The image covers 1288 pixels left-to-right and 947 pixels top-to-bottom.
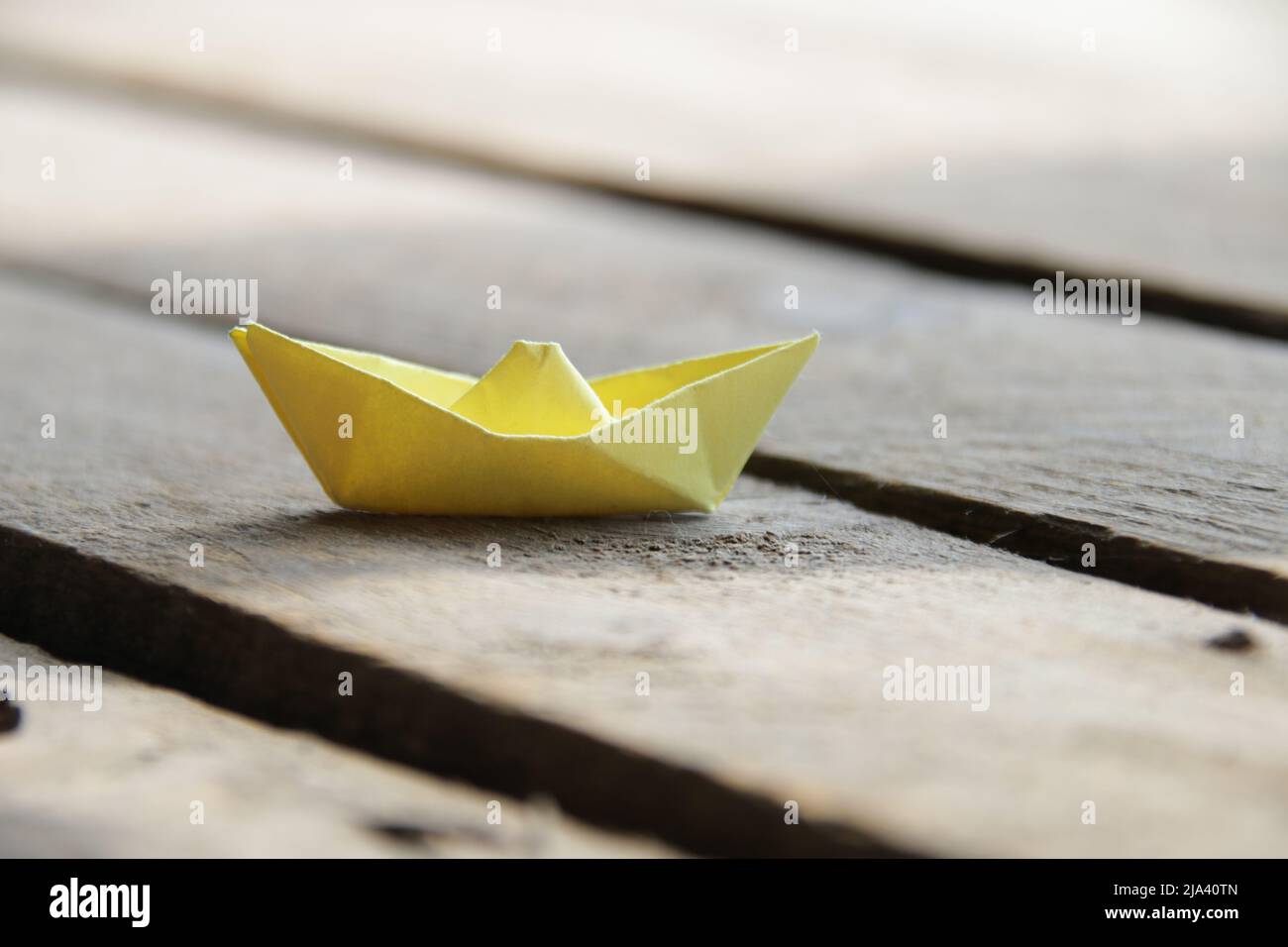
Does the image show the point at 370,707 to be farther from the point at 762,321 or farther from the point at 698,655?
the point at 762,321

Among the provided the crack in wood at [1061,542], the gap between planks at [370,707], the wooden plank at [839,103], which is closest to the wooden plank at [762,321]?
the crack in wood at [1061,542]

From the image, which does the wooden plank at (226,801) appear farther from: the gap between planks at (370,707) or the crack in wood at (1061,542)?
the crack in wood at (1061,542)

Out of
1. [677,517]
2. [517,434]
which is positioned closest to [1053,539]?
[677,517]

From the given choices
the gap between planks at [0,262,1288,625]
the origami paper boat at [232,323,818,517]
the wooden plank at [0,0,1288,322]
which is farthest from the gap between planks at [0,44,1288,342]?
the origami paper boat at [232,323,818,517]
